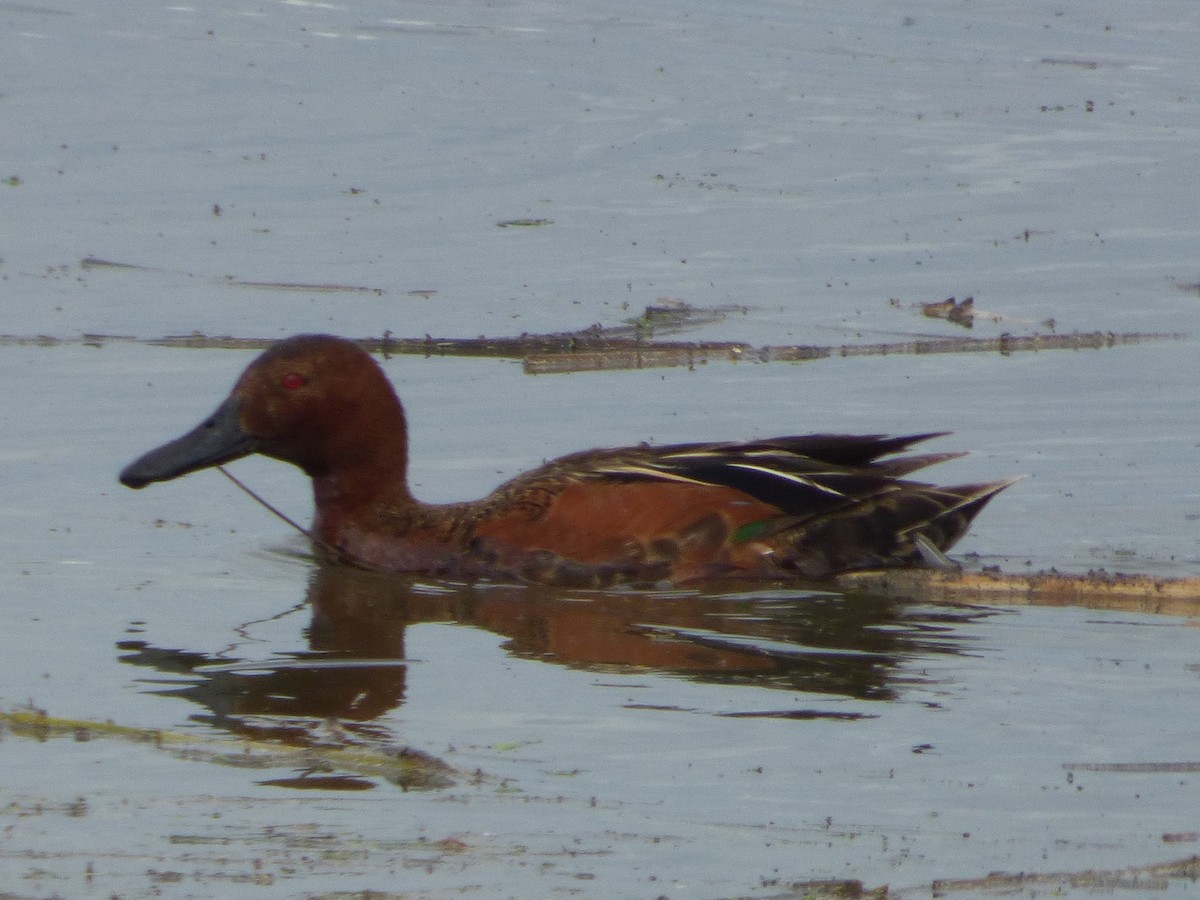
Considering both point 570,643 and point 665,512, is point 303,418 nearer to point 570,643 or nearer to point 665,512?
point 665,512

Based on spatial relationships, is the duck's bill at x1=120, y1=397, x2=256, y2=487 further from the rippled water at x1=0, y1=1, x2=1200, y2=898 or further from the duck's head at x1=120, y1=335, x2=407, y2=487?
the rippled water at x1=0, y1=1, x2=1200, y2=898

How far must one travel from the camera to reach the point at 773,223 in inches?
611

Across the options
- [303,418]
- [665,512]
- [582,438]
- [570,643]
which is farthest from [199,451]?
[582,438]

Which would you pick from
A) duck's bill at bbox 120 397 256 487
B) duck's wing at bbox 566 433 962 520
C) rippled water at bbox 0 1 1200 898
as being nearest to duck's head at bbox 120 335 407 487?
duck's bill at bbox 120 397 256 487

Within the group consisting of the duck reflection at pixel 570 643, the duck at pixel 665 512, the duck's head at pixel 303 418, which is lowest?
the duck reflection at pixel 570 643

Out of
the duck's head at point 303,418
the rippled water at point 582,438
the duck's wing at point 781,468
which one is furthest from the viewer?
the duck's head at point 303,418

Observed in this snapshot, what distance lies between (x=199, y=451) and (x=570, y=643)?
1.97 metres

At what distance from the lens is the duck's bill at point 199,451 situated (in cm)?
914

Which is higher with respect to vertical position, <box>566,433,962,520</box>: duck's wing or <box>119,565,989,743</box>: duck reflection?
<box>566,433,962,520</box>: duck's wing

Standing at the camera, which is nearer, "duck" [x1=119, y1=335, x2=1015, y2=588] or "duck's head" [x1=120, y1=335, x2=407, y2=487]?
"duck" [x1=119, y1=335, x2=1015, y2=588]

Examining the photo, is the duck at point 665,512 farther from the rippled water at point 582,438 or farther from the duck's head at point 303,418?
the rippled water at point 582,438

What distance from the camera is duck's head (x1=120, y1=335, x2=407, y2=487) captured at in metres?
9.28

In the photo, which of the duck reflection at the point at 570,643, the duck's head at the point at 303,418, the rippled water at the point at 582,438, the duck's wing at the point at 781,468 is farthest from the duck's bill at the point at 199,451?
the duck's wing at the point at 781,468

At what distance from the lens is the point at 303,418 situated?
371 inches
